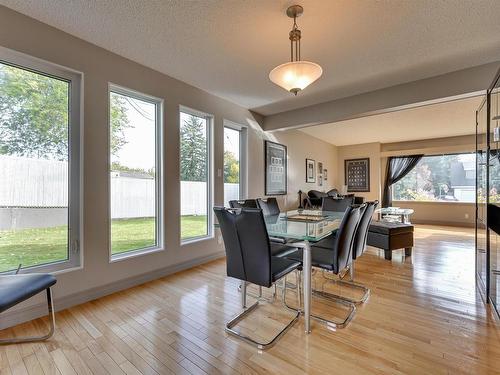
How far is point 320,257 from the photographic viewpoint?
6.80ft

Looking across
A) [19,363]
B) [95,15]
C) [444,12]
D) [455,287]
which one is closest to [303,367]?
[19,363]

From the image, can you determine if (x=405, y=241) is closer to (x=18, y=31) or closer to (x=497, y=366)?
(x=497, y=366)

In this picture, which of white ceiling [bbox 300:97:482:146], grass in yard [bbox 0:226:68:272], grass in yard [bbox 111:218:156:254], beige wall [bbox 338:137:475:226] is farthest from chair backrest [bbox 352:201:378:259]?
beige wall [bbox 338:137:475:226]

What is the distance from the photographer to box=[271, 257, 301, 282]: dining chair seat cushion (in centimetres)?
170

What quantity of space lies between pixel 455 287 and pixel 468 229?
4.77 m

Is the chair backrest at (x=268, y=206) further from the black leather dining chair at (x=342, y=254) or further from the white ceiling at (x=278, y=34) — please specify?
the white ceiling at (x=278, y=34)

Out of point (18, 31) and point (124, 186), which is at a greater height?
point (18, 31)

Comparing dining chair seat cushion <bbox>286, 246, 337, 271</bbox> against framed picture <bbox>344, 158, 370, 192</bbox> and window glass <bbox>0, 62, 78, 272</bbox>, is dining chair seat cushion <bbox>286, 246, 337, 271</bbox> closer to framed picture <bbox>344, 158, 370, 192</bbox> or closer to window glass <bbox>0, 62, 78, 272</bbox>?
window glass <bbox>0, 62, 78, 272</bbox>

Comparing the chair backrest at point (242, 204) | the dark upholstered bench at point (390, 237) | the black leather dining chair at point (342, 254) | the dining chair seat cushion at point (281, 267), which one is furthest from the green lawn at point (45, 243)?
the dark upholstered bench at point (390, 237)

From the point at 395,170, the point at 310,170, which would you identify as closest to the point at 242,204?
the point at 310,170

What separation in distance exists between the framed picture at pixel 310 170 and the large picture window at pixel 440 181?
125 inches

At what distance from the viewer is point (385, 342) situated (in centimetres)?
167

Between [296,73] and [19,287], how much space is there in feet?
7.94

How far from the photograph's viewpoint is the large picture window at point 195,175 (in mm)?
Result: 3369
